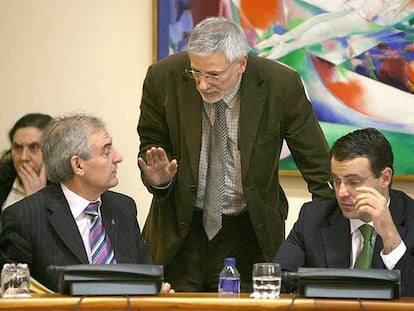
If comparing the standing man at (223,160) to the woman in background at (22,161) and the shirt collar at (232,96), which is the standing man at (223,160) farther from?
the woman in background at (22,161)

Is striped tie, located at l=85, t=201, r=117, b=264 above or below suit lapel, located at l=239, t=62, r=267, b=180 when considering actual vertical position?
below

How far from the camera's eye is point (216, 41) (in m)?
3.54

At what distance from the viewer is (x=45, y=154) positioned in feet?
11.4

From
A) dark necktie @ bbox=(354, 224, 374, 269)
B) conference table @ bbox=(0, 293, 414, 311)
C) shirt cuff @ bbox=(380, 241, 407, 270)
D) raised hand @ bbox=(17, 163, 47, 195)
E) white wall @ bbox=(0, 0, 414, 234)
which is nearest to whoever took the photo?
conference table @ bbox=(0, 293, 414, 311)

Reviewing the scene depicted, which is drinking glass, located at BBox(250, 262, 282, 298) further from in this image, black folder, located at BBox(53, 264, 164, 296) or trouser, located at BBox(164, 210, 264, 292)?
trouser, located at BBox(164, 210, 264, 292)

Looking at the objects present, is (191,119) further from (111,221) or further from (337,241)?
(337,241)

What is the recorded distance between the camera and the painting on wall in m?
4.57

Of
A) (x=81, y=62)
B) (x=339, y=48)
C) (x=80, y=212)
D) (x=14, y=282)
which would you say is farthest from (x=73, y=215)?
(x=339, y=48)

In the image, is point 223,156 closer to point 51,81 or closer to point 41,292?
point 41,292

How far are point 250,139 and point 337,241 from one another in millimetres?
651

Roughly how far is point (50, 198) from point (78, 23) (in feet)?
5.57

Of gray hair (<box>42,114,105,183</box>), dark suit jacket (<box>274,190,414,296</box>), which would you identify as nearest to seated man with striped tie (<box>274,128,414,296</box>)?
dark suit jacket (<box>274,190,414,296</box>)

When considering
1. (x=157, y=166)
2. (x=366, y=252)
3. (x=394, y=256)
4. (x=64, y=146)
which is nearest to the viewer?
(x=394, y=256)

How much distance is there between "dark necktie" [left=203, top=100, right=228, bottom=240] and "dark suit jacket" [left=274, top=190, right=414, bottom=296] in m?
0.46
